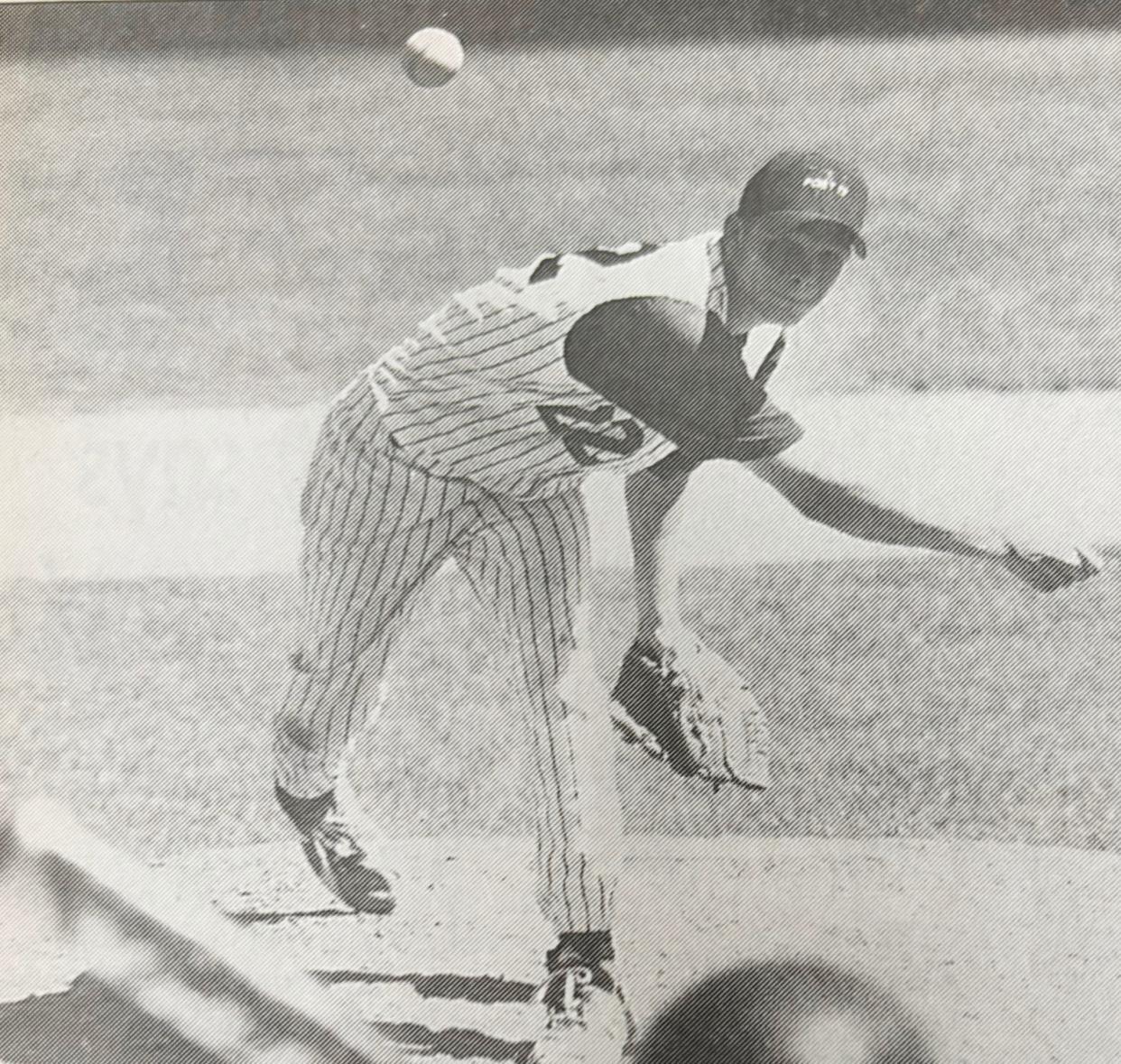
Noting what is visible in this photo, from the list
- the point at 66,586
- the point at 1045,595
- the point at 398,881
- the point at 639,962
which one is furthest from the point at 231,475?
the point at 1045,595

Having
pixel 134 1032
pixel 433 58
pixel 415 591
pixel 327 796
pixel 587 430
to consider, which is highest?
pixel 433 58

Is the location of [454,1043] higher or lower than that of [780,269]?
lower

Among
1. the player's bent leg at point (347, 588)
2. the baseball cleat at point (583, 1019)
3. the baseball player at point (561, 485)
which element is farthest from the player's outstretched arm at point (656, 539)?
the baseball cleat at point (583, 1019)

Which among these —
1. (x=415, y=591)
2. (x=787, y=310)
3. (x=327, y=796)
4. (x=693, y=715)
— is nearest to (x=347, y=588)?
(x=415, y=591)

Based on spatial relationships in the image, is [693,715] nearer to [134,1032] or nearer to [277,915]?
[277,915]

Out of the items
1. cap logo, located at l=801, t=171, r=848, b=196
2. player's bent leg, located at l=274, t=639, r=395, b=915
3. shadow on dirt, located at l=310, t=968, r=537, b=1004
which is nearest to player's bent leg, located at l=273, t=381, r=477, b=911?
player's bent leg, located at l=274, t=639, r=395, b=915

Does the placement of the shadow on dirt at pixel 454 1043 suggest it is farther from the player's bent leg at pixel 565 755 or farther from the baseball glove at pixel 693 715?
the baseball glove at pixel 693 715
